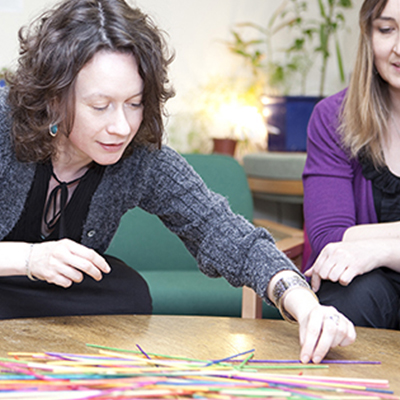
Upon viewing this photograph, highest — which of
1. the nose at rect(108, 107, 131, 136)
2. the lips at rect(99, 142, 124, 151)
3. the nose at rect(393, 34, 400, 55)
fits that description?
the nose at rect(393, 34, 400, 55)

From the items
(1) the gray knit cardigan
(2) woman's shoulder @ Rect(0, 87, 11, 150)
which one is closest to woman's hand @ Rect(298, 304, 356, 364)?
(1) the gray knit cardigan

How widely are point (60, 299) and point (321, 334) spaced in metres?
0.60

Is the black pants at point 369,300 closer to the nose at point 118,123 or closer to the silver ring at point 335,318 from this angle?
the silver ring at point 335,318

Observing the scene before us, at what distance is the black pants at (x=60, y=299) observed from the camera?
1239 mm

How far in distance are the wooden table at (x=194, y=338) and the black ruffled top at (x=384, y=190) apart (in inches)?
18.5

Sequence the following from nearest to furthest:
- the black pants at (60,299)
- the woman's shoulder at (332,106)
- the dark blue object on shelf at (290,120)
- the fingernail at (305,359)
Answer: the fingernail at (305,359) → the black pants at (60,299) → the woman's shoulder at (332,106) → the dark blue object on shelf at (290,120)

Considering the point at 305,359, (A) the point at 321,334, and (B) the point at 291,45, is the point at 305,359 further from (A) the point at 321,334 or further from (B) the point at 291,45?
(B) the point at 291,45

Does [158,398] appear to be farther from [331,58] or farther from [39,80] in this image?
[331,58]

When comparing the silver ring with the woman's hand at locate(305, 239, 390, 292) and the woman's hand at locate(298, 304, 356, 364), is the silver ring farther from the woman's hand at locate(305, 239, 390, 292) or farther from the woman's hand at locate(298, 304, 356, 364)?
the woman's hand at locate(305, 239, 390, 292)

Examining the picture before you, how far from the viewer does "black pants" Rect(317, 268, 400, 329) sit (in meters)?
1.21

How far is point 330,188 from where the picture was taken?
1.46m

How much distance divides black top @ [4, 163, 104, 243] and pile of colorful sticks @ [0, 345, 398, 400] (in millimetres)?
494

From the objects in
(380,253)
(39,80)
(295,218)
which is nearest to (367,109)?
(380,253)

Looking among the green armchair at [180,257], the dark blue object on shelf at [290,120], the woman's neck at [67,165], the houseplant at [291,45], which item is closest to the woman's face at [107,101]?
the woman's neck at [67,165]
